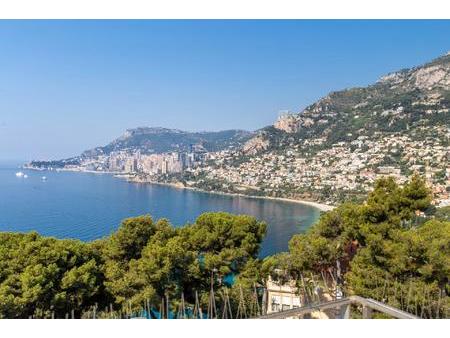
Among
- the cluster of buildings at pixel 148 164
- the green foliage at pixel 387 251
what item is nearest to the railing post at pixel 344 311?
the green foliage at pixel 387 251

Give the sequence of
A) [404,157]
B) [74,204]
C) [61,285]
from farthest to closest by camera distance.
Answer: [404,157] < [74,204] < [61,285]

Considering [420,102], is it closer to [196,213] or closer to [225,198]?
[225,198]

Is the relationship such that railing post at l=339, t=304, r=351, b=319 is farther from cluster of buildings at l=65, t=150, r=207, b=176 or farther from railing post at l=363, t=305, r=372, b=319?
cluster of buildings at l=65, t=150, r=207, b=176

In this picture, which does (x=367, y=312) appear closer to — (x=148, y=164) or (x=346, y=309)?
(x=346, y=309)

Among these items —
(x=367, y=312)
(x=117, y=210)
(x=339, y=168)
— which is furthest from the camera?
(x=339, y=168)

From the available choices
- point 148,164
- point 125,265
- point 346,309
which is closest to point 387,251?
point 125,265

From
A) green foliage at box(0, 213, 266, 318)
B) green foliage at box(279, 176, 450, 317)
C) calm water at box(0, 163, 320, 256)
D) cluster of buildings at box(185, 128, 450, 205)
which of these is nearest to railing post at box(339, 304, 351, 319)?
green foliage at box(279, 176, 450, 317)
